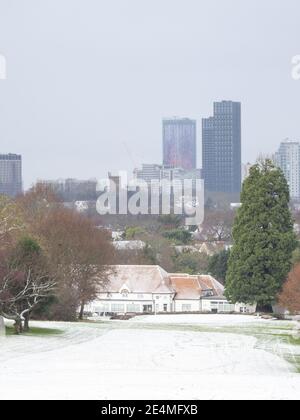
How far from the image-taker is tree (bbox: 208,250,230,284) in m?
96.2

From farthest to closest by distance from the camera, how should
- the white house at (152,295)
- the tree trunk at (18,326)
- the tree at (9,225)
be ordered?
the white house at (152,295) → the tree at (9,225) → the tree trunk at (18,326)

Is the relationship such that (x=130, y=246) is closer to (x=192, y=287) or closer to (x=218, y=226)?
(x=192, y=287)

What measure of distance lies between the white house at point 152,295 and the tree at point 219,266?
8.20 meters

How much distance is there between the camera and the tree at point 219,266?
9619cm

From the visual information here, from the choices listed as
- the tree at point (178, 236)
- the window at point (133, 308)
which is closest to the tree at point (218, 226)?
the tree at point (178, 236)

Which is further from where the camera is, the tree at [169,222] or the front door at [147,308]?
the tree at [169,222]

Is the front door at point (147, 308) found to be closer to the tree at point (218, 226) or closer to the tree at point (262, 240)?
the tree at point (262, 240)

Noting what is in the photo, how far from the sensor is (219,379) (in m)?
29.9

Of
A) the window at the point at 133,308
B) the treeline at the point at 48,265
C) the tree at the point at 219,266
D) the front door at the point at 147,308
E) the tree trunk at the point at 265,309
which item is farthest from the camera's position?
the tree at the point at 219,266

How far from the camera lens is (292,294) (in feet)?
203

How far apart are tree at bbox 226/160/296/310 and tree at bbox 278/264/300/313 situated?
269 inches

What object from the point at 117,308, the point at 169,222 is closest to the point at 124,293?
the point at 117,308

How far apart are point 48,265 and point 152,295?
35814mm

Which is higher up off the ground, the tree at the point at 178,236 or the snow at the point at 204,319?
the tree at the point at 178,236
